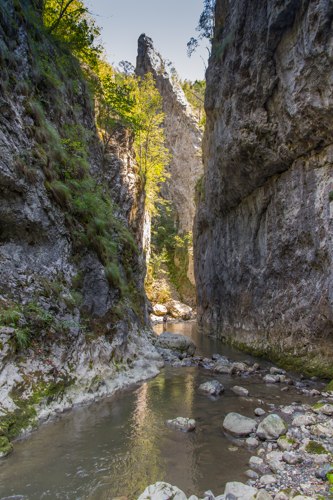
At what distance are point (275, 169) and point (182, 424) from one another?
11.5 metres

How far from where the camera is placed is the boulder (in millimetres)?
37188

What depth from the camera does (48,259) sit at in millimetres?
9281

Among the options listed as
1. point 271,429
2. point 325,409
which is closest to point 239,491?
point 271,429

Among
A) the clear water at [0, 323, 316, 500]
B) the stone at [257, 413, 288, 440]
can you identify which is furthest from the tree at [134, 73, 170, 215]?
the stone at [257, 413, 288, 440]

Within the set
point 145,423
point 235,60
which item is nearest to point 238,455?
point 145,423

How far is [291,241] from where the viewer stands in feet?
44.1

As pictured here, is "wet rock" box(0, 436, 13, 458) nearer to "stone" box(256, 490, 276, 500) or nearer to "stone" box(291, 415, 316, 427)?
"stone" box(256, 490, 276, 500)

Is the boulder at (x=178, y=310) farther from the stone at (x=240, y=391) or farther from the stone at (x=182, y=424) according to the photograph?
the stone at (x=182, y=424)

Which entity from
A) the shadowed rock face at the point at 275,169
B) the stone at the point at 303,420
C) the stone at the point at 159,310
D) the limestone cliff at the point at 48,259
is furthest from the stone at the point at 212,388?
the stone at the point at 159,310

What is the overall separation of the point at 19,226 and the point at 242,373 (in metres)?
9.11

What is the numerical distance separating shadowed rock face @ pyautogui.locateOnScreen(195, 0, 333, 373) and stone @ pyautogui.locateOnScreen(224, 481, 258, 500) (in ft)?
24.2

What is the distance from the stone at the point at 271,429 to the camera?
6414mm

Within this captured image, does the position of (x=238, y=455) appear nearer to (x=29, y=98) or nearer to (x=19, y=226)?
(x=19, y=226)

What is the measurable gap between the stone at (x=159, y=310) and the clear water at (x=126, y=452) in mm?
26462
